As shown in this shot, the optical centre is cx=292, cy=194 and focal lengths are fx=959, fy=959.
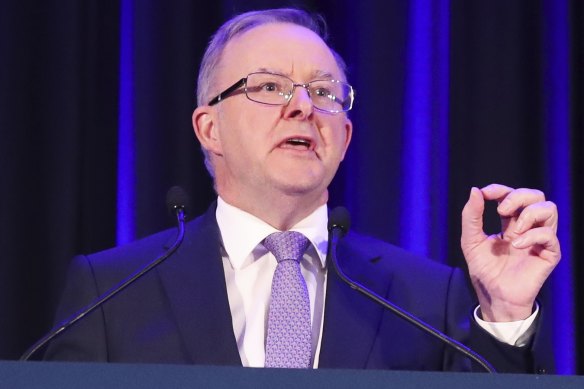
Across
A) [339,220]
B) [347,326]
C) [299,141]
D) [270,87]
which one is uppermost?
[270,87]

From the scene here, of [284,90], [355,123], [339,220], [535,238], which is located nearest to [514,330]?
[535,238]

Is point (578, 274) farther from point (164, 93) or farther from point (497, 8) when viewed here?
point (164, 93)

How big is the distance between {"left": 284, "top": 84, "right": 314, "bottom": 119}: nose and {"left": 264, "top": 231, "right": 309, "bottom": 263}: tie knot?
0.24 meters

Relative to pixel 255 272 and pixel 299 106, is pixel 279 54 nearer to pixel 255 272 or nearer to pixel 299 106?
pixel 299 106

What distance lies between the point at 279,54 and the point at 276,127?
172mm

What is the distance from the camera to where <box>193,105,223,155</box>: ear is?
2.13m

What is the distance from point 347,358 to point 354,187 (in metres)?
0.84

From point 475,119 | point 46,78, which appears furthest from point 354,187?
point 46,78

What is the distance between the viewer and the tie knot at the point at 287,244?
74.1 inches

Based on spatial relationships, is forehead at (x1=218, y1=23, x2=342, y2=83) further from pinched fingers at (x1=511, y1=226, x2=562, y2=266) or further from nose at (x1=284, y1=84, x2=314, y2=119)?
pinched fingers at (x1=511, y1=226, x2=562, y2=266)

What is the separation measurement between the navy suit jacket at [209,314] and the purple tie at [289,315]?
5 centimetres

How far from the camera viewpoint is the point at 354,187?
254cm

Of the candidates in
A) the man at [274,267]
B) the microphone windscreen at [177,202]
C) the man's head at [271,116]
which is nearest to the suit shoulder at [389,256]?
the man at [274,267]

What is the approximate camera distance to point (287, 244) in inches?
74.7
